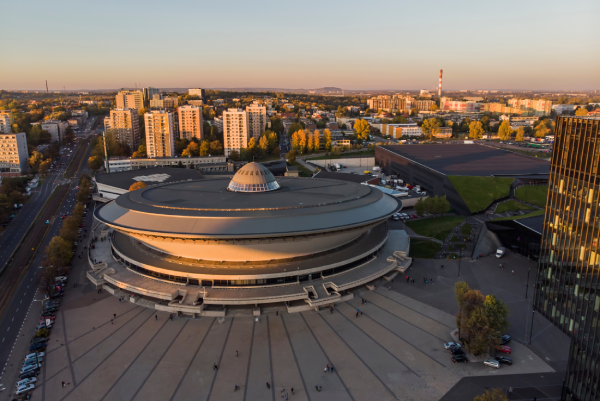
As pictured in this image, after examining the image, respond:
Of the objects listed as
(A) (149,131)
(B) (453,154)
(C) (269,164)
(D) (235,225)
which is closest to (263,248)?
(D) (235,225)

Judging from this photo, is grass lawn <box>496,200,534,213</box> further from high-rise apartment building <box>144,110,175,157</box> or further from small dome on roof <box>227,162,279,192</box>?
high-rise apartment building <box>144,110,175,157</box>

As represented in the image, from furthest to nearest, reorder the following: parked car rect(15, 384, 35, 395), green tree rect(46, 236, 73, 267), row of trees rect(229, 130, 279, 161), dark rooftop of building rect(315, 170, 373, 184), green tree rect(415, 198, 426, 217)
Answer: row of trees rect(229, 130, 279, 161) → dark rooftop of building rect(315, 170, 373, 184) → green tree rect(415, 198, 426, 217) → green tree rect(46, 236, 73, 267) → parked car rect(15, 384, 35, 395)

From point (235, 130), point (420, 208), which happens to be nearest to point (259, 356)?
point (420, 208)

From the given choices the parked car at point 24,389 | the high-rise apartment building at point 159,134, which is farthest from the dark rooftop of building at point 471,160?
the parked car at point 24,389

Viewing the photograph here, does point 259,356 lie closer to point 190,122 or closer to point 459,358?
point 459,358

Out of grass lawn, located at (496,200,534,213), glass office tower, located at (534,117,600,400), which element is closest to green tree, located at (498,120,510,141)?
grass lawn, located at (496,200,534,213)

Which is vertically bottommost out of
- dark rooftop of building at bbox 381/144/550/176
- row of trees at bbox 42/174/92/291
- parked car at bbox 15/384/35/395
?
parked car at bbox 15/384/35/395

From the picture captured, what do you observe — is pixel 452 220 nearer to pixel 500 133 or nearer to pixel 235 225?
pixel 235 225
